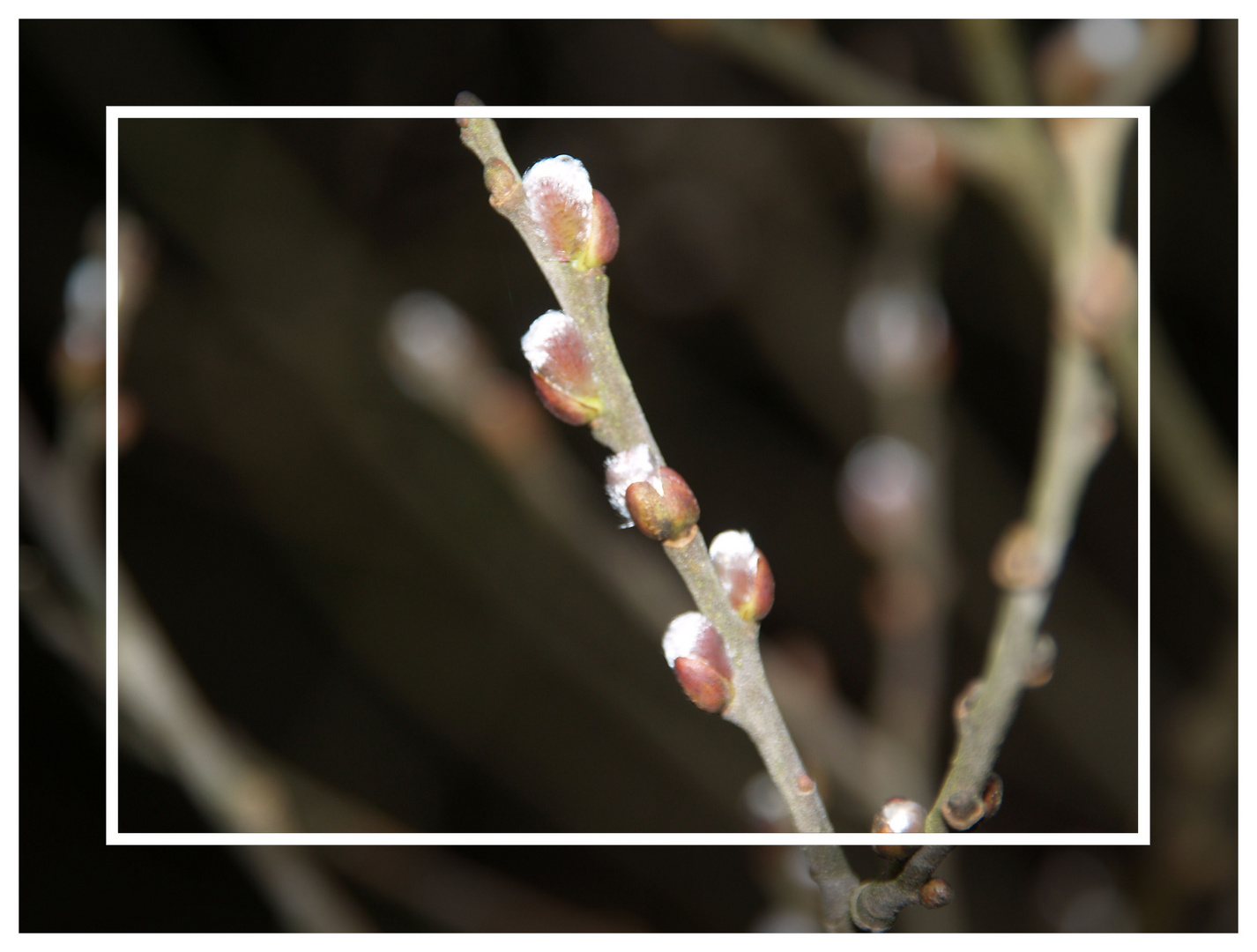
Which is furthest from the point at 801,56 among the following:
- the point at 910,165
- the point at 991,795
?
the point at 991,795

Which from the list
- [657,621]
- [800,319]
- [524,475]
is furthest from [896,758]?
[800,319]

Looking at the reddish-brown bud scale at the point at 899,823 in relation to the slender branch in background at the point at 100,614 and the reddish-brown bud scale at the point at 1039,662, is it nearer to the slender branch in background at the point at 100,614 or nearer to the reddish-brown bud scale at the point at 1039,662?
the reddish-brown bud scale at the point at 1039,662

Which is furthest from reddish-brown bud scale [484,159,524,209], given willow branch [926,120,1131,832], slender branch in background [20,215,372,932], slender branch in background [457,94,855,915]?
slender branch in background [20,215,372,932]

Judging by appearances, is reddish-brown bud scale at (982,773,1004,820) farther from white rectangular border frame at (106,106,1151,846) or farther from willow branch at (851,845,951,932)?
white rectangular border frame at (106,106,1151,846)

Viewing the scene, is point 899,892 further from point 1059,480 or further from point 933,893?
point 1059,480

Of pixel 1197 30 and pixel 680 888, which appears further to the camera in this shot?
pixel 680 888

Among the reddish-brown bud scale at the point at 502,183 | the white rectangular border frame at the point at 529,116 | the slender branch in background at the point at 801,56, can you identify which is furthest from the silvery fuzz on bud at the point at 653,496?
the slender branch in background at the point at 801,56
